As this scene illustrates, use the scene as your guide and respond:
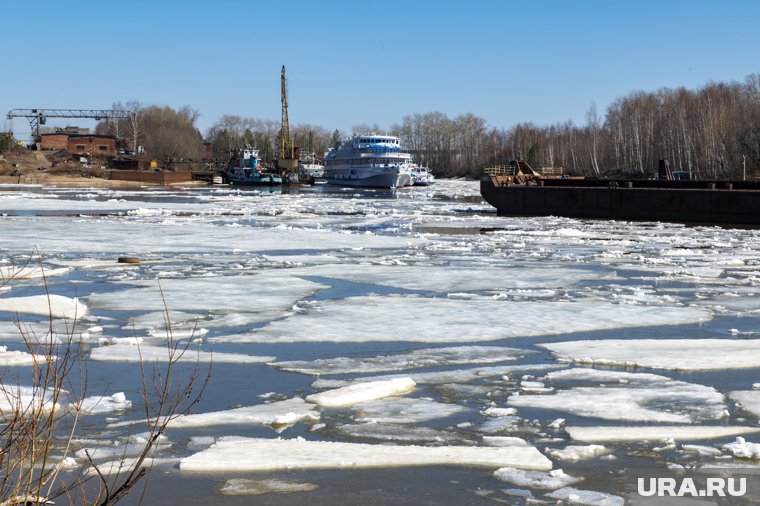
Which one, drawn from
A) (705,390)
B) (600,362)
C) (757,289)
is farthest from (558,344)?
(757,289)

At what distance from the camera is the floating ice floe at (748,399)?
21.8ft

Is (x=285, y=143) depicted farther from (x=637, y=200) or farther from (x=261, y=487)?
(x=261, y=487)

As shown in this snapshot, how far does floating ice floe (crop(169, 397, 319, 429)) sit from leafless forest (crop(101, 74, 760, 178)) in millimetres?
40292

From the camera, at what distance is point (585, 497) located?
486cm

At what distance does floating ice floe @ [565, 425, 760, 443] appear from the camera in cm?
597

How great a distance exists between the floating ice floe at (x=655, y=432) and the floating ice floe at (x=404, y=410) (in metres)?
0.97

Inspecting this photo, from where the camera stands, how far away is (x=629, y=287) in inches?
550

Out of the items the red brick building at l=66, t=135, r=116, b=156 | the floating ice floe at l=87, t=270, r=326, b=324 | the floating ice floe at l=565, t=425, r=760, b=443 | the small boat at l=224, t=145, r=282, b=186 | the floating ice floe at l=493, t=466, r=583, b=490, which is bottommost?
the floating ice floe at l=565, t=425, r=760, b=443

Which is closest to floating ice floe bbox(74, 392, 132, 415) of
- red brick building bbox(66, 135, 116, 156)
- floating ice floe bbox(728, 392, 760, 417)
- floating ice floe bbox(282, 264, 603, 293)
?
floating ice floe bbox(728, 392, 760, 417)

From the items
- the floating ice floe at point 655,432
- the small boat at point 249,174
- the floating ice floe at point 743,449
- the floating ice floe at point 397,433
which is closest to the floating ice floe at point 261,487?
the floating ice floe at point 397,433

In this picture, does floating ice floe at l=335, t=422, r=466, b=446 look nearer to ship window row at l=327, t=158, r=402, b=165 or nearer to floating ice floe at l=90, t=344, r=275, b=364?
floating ice floe at l=90, t=344, r=275, b=364

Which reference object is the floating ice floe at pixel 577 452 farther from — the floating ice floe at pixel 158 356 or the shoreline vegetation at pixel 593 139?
the shoreline vegetation at pixel 593 139

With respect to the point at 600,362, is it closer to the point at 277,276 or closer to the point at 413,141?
the point at 277,276

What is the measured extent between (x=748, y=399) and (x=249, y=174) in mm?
94141
